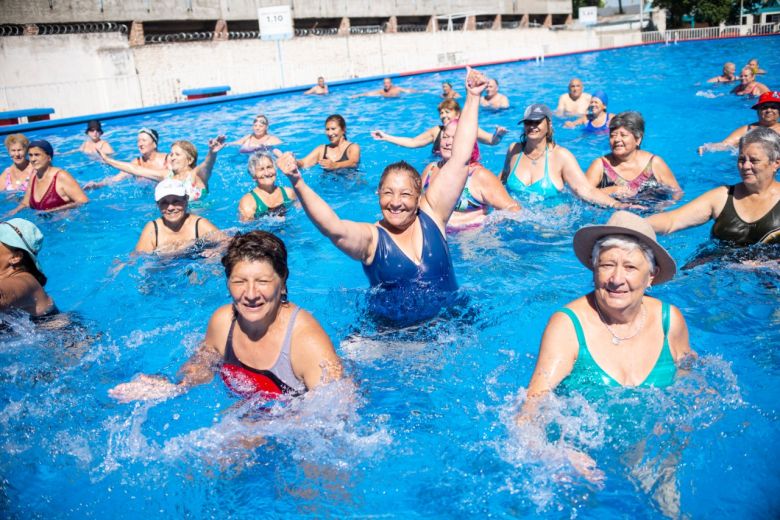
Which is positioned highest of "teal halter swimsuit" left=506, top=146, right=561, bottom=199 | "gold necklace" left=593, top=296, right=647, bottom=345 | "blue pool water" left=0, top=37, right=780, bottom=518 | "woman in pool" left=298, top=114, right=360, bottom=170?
"woman in pool" left=298, top=114, right=360, bottom=170

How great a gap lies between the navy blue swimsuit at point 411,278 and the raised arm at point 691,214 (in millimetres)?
1627

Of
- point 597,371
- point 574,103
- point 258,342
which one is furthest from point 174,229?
point 574,103

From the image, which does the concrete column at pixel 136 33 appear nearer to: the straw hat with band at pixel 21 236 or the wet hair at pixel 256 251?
the straw hat with band at pixel 21 236

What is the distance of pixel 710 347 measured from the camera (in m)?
4.30

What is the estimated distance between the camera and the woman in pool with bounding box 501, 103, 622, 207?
21.0 feet

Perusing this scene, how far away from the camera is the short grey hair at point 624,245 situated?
281cm

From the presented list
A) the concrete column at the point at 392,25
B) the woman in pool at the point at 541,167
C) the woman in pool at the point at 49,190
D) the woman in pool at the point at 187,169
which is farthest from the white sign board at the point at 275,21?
the woman in pool at the point at 541,167

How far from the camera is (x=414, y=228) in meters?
3.82

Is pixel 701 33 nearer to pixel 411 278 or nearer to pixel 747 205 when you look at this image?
pixel 747 205

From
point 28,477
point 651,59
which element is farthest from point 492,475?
point 651,59

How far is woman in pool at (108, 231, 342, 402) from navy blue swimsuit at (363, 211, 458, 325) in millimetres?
749

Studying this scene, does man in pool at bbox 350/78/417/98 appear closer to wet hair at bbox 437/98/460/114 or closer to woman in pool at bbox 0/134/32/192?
wet hair at bbox 437/98/460/114

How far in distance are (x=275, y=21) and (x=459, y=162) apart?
2040 cm

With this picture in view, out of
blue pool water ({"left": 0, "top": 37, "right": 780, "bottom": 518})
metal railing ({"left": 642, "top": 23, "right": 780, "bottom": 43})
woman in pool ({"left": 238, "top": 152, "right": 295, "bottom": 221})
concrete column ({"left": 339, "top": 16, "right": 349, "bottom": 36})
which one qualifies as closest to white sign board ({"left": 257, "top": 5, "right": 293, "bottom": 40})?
concrete column ({"left": 339, "top": 16, "right": 349, "bottom": 36})
